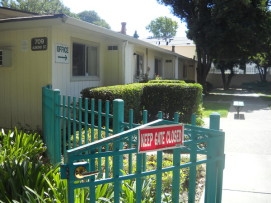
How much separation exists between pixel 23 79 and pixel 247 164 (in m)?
5.84

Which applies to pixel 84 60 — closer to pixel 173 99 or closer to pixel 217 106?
pixel 173 99

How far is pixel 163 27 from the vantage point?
284 feet

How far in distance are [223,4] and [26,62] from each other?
48.8 ft

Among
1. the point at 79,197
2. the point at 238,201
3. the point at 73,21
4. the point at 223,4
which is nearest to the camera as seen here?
the point at 79,197

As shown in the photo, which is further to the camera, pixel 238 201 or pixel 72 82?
pixel 72 82

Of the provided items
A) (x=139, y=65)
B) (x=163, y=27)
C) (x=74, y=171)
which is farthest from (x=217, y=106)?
(x=163, y=27)

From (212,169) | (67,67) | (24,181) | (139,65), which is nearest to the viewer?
(212,169)

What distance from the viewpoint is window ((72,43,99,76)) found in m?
9.88

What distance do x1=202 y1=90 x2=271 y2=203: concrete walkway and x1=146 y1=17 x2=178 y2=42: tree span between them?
76737mm

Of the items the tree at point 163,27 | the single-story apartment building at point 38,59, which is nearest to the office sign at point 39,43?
the single-story apartment building at point 38,59

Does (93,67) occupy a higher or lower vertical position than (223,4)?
lower

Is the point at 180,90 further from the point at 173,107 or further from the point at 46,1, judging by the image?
the point at 46,1

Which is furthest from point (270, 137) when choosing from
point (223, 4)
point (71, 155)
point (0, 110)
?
Result: point (223, 4)

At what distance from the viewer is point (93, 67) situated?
36.1 feet
